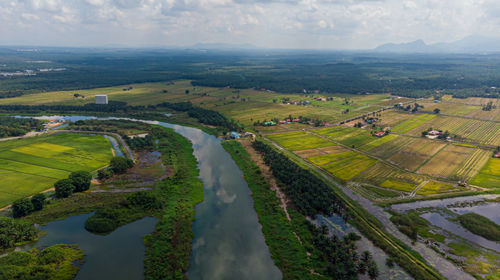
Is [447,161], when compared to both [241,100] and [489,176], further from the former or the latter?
[241,100]

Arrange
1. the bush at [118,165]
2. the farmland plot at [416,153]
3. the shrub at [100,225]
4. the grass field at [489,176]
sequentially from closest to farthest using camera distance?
the shrub at [100,225] → the grass field at [489,176] → the bush at [118,165] → the farmland plot at [416,153]

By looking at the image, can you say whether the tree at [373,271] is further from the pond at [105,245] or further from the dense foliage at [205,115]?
the dense foliage at [205,115]

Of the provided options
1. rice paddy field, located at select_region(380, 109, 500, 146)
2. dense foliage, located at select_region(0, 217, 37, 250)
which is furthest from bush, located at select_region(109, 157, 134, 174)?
rice paddy field, located at select_region(380, 109, 500, 146)

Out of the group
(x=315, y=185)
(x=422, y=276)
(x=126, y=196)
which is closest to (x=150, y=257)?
(x=126, y=196)

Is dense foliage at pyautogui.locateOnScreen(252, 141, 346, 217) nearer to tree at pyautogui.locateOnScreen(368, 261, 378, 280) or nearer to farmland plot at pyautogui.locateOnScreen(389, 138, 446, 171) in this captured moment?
tree at pyautogui.locateOnScreen(368, 261, 378, 280)

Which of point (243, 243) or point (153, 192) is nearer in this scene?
point (243, 243)

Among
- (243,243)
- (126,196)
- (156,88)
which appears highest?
(156,88)

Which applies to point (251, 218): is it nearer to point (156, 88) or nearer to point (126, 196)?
point (126, 196)

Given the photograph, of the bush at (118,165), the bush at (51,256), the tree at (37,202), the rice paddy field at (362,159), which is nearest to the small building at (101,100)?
the bush at (118,165)
